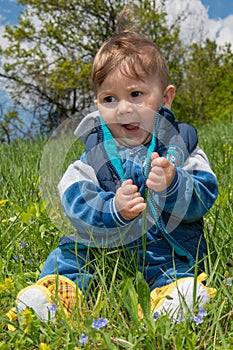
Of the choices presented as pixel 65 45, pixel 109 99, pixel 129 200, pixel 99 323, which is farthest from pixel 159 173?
pixel 65 45

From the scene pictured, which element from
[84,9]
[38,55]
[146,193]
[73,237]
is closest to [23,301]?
[73,237]

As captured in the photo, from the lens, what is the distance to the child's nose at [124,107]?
1816mm

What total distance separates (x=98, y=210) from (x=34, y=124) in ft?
25.2

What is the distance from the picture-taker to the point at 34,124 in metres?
9.27

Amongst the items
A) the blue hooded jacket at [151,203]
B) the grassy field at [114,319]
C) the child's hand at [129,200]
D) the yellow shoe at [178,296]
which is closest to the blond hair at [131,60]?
the blue hooded jacket at [151,203]

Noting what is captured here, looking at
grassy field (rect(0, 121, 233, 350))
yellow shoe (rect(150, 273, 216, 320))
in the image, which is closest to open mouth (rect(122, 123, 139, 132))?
grassy field (rect(0, 121, 233, 350))

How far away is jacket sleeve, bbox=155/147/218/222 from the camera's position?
5.64 ft

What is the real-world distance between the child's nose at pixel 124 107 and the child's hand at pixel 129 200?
296mm

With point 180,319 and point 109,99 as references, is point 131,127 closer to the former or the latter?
point 109,99

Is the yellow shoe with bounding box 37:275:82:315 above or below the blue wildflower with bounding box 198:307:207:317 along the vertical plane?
above

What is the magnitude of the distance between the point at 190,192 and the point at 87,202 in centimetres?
38

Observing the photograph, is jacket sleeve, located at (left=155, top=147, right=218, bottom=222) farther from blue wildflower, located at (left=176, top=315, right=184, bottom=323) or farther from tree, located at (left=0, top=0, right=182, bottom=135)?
tree, located at (left=0, top=0, right=182, bottom=135)

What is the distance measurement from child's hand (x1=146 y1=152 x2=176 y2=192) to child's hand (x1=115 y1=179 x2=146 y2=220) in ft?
0.20

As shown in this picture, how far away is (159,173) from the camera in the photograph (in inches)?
64.0
